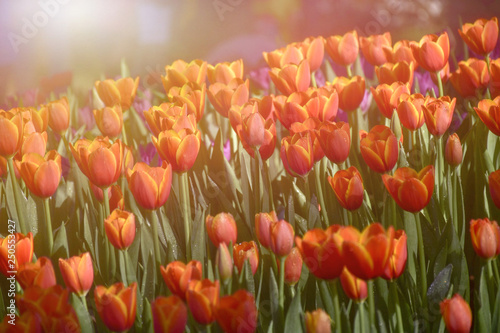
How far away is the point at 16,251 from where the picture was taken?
70cm

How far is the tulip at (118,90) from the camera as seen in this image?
1.08 metres

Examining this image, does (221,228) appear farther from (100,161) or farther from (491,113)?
(491,113)

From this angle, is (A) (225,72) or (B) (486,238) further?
(A) (225,72)

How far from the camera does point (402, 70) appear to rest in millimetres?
1051

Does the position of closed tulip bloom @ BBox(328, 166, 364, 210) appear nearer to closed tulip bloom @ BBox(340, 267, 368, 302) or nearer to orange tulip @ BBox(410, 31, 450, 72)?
closed tulip bloom @ BBox(340, 267, 368, 302)

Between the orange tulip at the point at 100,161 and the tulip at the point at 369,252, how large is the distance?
0.38m

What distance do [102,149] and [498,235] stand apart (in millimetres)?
519

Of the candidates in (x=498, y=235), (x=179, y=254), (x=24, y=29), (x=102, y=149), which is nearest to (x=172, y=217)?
(x=179, y=254)

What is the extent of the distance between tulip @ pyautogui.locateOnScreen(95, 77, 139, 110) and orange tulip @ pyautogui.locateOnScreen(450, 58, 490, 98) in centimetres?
62

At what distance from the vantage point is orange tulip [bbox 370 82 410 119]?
95 cm

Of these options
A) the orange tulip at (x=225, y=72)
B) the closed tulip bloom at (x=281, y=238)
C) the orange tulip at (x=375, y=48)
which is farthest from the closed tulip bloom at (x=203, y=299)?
the orange tulip at (x=375, y=48)

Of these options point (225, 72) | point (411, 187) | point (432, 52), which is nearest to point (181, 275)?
point (411, 187)

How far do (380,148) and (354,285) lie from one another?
0.24m

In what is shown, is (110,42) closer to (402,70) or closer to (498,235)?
(402,70)
